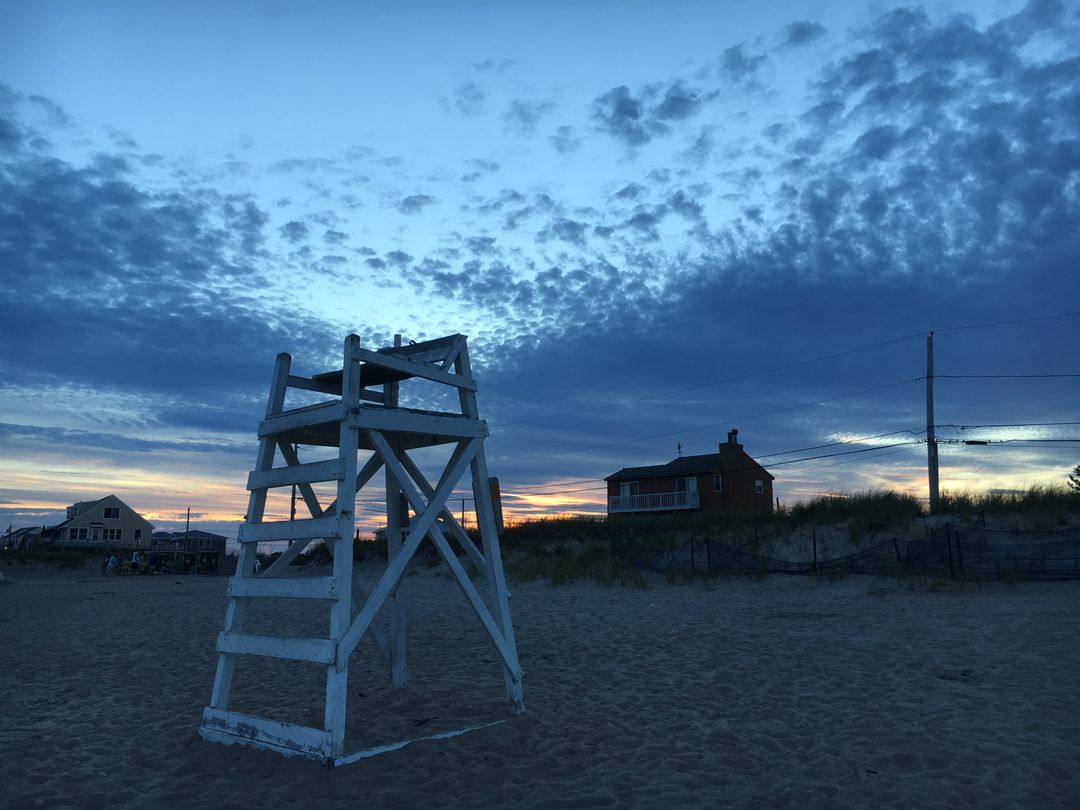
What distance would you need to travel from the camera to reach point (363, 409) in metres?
6.10

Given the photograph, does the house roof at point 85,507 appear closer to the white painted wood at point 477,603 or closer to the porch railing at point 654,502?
the porch railing at point 654,502

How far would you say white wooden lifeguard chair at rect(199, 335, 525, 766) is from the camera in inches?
221

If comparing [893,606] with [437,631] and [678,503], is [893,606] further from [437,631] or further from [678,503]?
[678,503]

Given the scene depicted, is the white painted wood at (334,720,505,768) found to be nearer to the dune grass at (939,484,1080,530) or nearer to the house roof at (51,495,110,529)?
the dune grass at (939,484,1080,530)

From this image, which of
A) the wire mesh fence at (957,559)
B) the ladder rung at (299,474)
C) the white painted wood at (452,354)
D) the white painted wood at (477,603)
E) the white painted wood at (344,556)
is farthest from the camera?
the wire mesh fence at (957,559)

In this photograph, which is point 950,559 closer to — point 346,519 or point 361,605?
point 361,605

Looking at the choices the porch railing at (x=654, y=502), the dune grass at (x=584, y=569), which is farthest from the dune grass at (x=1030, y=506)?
the porch railing at (x=654, y=502)

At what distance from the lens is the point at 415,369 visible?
6.71 meters

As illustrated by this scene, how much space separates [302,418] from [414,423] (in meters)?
0.98

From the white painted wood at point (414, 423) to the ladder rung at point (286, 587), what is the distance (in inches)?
51.1

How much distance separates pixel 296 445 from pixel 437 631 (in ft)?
23.1

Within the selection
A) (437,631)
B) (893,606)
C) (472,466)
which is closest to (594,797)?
(472,466)

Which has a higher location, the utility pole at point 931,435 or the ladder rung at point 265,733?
the utility pole at point 931,435

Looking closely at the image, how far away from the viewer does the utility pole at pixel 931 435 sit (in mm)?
23981
